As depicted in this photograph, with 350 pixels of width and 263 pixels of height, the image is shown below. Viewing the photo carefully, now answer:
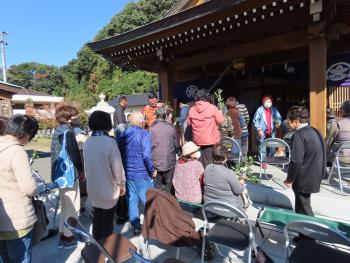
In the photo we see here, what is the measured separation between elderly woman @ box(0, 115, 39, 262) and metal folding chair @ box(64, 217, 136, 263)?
0.35m

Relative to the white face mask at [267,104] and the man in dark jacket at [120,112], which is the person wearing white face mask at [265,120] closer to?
the white face mask at [267,104]

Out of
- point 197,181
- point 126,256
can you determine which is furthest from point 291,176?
point 126,256

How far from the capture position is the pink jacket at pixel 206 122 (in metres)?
4.87

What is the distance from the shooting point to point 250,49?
674cm

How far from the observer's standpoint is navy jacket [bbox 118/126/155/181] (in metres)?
3.76

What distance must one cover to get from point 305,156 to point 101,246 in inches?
90.5

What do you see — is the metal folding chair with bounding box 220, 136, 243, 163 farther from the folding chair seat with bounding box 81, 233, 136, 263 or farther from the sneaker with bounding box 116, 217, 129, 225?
the folding chair seat with bounding box 81, 233, 136, 263

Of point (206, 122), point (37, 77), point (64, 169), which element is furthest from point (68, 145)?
point (37, 77)

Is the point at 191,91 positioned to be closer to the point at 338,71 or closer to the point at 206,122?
the point at 338,71

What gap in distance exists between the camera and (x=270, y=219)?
3.29 m

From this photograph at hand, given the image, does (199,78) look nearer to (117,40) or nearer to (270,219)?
(117,40)

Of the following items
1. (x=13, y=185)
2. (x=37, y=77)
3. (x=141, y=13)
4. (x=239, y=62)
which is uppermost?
(x=141, y=13)

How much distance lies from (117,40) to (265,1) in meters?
3.90

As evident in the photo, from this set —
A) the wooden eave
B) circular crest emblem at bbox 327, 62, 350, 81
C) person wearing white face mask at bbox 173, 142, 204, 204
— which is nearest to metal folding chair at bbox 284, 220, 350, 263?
person wearing white face mask at bbox 173, 142, 204, 204
